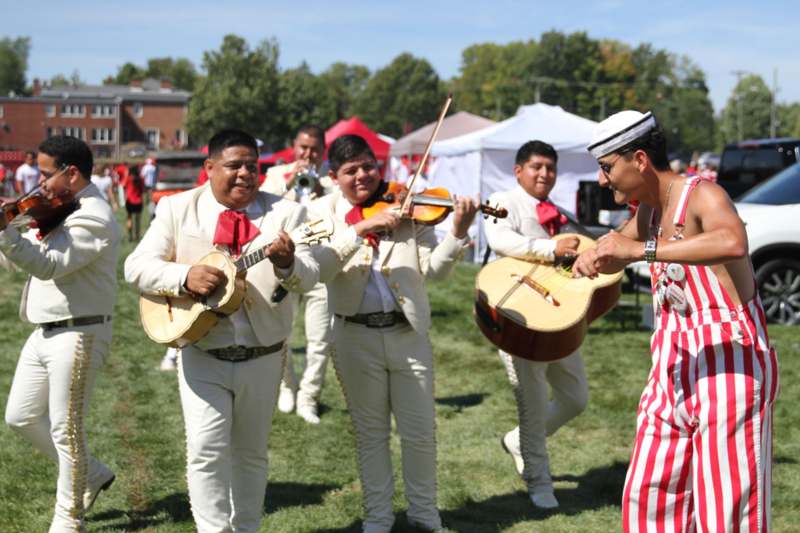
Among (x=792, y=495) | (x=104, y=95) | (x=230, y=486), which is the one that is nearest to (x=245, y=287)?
(x=230, y=486)

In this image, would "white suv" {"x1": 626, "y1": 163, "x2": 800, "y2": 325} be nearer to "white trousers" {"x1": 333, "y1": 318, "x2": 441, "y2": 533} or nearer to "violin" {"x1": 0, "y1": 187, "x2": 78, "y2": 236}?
"white trousers" {"x1": 333, "y1": 318, "x2": 441, "y2": 533}

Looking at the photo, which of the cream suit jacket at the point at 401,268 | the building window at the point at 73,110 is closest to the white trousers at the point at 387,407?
the cream suit jacket at the point at 401,268

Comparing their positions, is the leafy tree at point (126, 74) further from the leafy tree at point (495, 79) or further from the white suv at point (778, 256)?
the white suv at point (778, 256)

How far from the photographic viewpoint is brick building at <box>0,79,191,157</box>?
10256cm

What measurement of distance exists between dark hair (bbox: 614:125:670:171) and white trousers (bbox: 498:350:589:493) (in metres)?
2.36

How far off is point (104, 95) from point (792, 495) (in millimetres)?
120078

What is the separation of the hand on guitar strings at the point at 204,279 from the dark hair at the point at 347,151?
119cm

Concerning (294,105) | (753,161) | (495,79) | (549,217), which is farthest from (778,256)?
(495,79)

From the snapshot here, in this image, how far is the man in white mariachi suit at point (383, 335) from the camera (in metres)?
5.18

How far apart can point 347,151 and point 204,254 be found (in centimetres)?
102

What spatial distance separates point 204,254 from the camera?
15.1 feet

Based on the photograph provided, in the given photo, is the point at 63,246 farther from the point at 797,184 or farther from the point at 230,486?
the point at 797,184

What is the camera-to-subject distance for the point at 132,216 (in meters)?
22.2

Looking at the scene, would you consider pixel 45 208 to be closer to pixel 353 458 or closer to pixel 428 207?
pixel 428 207
